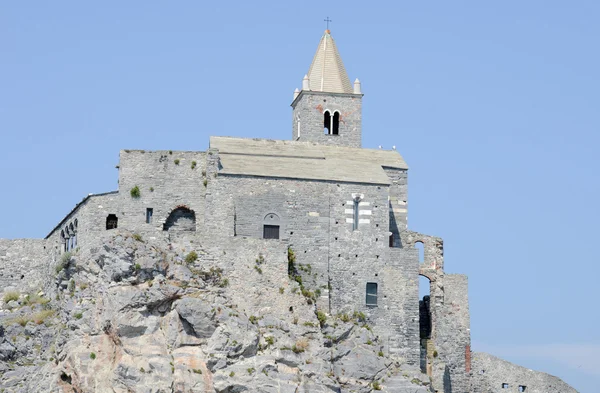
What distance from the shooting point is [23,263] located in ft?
347

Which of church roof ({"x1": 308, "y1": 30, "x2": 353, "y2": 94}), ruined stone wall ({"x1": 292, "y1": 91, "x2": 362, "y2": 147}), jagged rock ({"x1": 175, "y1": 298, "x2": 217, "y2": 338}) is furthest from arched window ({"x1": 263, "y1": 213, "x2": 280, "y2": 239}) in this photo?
church roof ({"x1": 308, "y1": 30, "x2": 353, "y2": 94})

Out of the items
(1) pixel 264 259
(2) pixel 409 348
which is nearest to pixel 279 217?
(1) pixel 264 259

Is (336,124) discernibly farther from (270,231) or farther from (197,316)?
(197,316)

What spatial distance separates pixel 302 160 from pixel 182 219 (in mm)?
8689

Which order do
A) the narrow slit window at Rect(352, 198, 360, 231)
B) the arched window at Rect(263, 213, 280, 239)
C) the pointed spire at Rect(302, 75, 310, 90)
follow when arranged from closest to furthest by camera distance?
the arched window at Rect(263, 213, 280, 239) < the narrow slit window at Rect(352, 198, 360, 231) < the pointed spire at Rect(302, 75, 310, 90)

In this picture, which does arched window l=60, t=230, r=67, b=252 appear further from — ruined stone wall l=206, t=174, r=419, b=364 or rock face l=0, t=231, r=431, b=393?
ruined stone wall l=206, t=174, r=419, b=364

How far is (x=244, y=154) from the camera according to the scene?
104375 millimetres

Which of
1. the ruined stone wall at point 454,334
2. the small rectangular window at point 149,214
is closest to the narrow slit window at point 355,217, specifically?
the ruined stone wall at point 454,334

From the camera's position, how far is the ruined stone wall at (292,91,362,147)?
363 feet

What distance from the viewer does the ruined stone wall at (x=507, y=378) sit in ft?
354

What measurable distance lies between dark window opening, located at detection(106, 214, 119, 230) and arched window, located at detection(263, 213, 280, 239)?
354 inches

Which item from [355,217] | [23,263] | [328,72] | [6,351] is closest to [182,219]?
[355,217]

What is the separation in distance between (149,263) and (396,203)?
17919 mm

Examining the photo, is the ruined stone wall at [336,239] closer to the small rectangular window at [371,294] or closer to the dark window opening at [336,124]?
the small rectangular window at [371,294]
